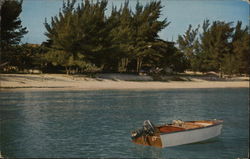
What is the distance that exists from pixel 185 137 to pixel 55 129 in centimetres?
758

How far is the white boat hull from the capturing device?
15.7 metres

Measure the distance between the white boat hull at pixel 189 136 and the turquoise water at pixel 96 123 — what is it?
0.76 feet

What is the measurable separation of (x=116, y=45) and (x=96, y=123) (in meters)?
34.1

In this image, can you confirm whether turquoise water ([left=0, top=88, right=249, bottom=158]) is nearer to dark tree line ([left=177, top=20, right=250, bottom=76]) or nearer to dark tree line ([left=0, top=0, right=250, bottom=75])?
dark tree line ([left=0, top=0, right=250, bottom=75])

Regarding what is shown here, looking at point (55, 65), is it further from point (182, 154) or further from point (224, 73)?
point (182, 154)

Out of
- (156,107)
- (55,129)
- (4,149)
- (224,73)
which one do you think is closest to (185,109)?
(156,107)

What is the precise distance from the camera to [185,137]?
16375 mm

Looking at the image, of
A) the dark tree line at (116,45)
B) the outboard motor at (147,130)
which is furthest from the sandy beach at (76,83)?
the outboard motor at (147,130)

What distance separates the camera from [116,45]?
56312mm

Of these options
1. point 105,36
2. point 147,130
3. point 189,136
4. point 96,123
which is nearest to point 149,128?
point 147,130

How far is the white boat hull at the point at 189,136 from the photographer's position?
15722 mm

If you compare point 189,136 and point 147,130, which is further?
point 189,136

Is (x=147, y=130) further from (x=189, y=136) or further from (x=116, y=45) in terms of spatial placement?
(x=116, y=45)

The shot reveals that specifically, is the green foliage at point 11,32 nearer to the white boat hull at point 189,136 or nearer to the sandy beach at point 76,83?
the sandy beach at point 76,83
